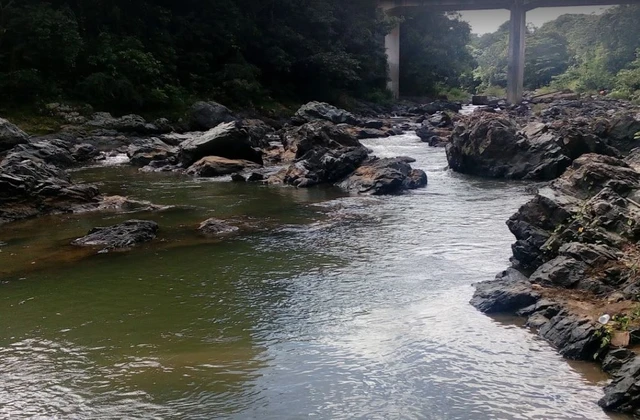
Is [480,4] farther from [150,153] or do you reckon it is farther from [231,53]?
[150,153]

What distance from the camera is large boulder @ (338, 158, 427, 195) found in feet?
55.9

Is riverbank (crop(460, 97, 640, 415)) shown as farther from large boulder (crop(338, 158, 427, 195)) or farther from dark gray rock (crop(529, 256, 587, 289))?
large boulder (crop(338, 158, 427, 195))

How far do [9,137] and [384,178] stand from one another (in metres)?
13.0

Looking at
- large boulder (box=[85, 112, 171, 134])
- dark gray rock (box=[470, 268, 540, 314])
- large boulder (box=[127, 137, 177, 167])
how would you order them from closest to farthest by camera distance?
dark gray rock (box=[470, 268, 540, 314]) → large boulder (box=[127, 137, 177, 167]) → large boulder (box=[85, 112, 171, 134])

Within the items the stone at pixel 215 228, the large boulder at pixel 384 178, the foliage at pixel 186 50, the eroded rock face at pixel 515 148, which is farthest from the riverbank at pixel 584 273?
the foliage at pixel 186 50

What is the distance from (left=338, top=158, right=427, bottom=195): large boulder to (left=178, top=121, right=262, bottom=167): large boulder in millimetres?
4897

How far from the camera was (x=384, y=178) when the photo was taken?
679 inches

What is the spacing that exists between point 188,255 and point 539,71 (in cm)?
7389

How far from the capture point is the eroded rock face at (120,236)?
1152 centimetres

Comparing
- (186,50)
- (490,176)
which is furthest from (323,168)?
(186,50)

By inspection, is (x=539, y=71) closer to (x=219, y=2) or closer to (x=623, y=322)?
(x=219, y=2)

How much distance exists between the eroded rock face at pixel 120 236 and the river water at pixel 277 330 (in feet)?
1.03

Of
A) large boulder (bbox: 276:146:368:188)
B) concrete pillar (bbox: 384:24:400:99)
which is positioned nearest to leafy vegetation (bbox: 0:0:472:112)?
concrete pillar (bbox: 384:24:400:99)

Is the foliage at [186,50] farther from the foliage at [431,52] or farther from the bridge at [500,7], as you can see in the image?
the foliage at [431,52]
